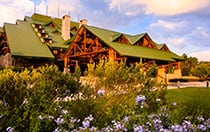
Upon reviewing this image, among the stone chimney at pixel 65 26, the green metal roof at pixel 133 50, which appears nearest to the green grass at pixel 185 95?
the green metal roof at pixel 133 50

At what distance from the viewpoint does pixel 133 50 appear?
83.8 ft

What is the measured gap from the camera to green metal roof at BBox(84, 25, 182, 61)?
24.0 m

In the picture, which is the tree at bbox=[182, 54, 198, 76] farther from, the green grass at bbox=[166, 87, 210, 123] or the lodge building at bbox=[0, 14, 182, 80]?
the green grass at bbox=[166, 87, 210, 123]

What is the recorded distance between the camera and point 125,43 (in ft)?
89.8

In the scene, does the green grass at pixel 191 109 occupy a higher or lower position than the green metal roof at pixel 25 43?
lower

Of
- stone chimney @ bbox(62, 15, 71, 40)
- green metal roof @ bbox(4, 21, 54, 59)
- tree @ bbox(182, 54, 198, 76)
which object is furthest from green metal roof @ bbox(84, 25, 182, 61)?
tree @ bbox(182, 54, 198, 76)

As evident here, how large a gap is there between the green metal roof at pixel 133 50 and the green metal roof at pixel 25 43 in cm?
592

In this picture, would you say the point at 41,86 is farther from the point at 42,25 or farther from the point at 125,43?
the point at 42,25

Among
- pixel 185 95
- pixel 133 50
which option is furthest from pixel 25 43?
pixel 185 95

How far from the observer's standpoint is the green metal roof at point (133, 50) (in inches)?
945

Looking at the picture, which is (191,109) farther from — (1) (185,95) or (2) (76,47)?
(2) (76,47)

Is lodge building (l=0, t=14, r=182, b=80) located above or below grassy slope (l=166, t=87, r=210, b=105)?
above

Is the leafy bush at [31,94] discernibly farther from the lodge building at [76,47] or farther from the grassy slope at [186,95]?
the lodge building at [76,47]

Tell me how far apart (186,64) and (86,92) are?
5331 centimetres
